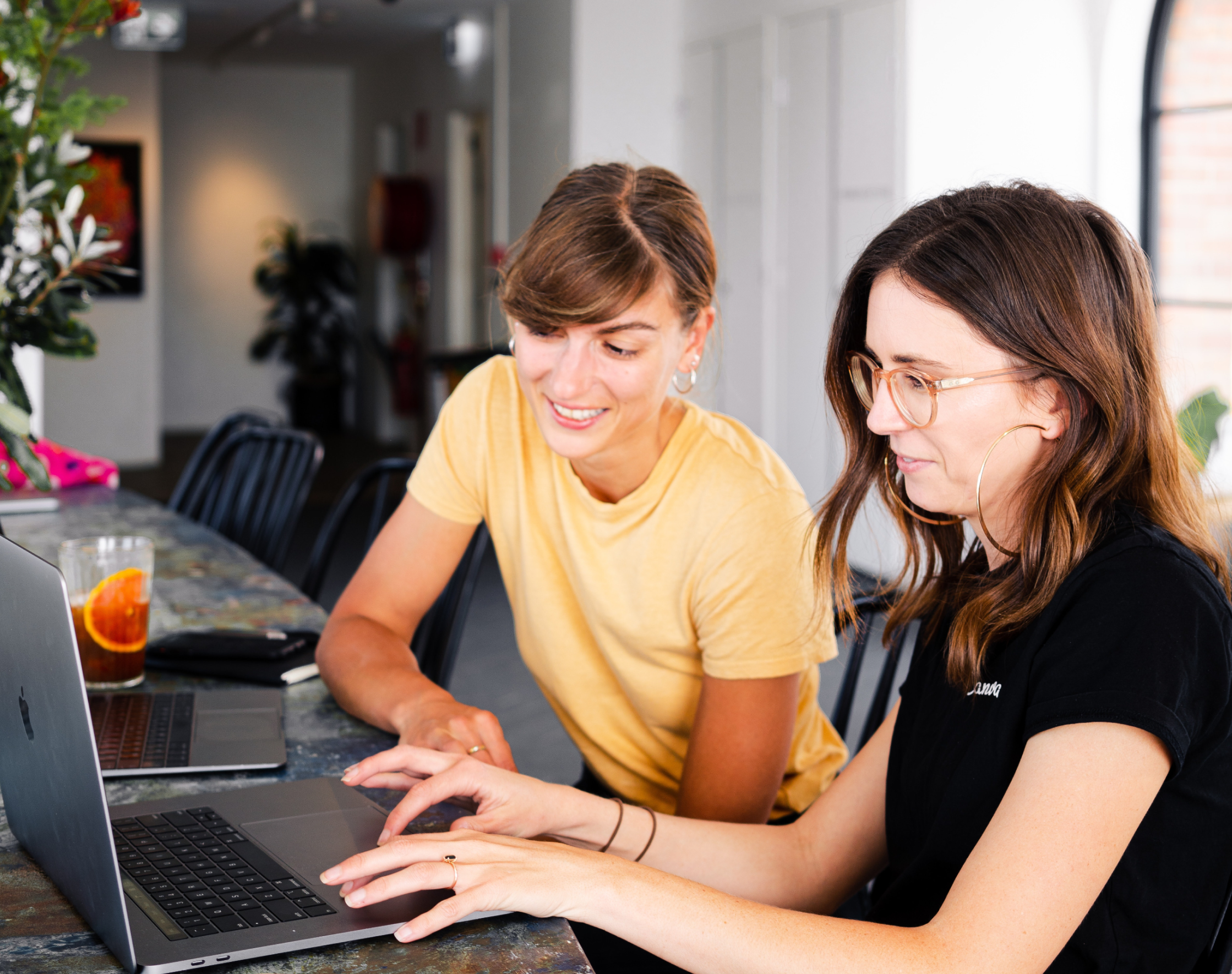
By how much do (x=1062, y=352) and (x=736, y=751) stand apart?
616 mm

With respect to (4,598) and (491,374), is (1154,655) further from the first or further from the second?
(491,374)

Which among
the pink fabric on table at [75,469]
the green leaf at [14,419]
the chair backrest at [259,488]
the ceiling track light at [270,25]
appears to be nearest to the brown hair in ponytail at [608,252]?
Answer: the green leaf at [14,419]

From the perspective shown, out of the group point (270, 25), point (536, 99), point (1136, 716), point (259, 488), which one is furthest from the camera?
point (270, 25)

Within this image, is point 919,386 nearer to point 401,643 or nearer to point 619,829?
point 619,829

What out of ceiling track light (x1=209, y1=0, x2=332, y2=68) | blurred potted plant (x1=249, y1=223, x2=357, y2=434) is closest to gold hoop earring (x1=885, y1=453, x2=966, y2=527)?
ceiling track light (x1=209, y1=0, x2=332, y2=68)

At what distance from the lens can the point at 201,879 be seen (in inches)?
37.9

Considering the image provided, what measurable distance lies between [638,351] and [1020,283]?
54cm

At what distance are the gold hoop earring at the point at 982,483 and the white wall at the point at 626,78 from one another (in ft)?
17.9

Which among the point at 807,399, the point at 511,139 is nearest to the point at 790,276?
the point at 807,399

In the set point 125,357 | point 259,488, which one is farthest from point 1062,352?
point 125,357

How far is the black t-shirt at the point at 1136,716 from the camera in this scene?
903 mm

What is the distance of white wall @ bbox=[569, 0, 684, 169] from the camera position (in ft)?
20.7

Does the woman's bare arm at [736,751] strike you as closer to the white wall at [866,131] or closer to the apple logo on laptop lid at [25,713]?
the apple logo on laptop lid at [25,713]

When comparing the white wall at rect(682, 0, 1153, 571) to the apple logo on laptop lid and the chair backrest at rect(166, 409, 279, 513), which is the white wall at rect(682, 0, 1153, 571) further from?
the apple logo on laptop lid
